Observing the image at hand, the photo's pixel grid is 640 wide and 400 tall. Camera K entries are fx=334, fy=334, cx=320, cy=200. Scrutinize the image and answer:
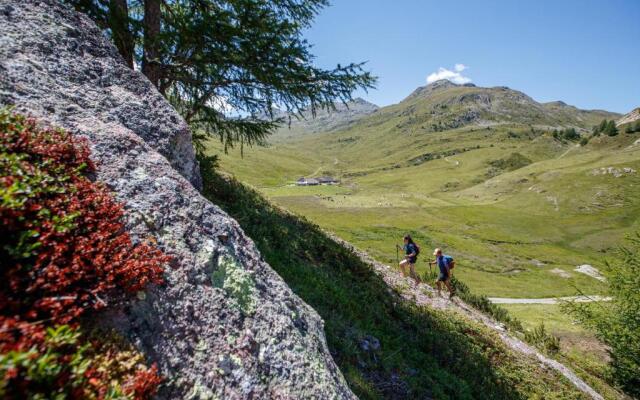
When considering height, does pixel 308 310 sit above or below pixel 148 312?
below

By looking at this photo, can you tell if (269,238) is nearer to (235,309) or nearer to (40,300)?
(235,309)

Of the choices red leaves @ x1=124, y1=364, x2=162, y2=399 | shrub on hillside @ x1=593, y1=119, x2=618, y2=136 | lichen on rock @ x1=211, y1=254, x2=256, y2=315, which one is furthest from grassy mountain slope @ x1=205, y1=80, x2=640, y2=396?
red leaves @ x1=124, y1=364, x2=162, y2=399

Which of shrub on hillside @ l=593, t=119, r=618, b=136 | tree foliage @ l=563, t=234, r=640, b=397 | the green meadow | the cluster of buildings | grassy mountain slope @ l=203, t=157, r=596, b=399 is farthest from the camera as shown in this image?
the cluster of buildings

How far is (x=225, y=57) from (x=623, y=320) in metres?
29.9

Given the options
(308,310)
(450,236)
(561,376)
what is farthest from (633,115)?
(308,310)

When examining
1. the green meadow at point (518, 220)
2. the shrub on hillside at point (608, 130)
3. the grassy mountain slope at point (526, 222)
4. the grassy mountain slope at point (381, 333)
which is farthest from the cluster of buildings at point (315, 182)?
the grassy mountain slope at point (381, 333)

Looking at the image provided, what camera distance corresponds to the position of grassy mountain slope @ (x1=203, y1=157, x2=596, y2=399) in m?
8.99

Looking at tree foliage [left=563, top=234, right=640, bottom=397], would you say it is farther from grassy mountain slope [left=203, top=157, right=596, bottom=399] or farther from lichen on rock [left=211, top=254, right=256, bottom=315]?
lichen on rock [left=211, top=254, right=256, bottom=315]

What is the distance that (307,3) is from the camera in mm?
14109

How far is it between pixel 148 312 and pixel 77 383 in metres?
1.25

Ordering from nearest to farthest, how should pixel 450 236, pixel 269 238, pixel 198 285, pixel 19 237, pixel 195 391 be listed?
1. pixel 19 237
2. pixel 195 391
3. pixel 198 285
4. pixel 269 238
5. pixel 450 236

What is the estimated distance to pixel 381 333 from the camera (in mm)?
10938

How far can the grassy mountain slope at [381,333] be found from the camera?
354 inches

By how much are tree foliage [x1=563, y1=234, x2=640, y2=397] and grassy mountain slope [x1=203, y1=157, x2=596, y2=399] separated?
37.4ft
